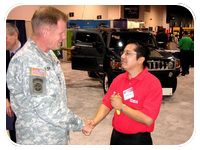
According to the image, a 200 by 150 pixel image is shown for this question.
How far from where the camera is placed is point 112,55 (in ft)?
19.3

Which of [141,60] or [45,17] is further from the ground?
[45,17]

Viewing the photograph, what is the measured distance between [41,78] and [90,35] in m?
5.82

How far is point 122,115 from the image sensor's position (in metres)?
1.98

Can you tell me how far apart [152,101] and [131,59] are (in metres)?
0.42

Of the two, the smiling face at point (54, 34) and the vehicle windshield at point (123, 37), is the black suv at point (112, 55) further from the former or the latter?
the smiling face at point (54, 34)

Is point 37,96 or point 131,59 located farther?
point 131,59

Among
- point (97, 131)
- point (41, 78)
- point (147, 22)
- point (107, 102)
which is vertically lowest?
point (97, 131)

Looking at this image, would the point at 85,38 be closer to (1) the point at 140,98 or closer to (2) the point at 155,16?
(1) the point at 140,98

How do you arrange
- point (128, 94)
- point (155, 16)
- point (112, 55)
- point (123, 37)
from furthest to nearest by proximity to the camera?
point (155, 16)
point (123, 37)
point (112, 55)
point (128, 94)

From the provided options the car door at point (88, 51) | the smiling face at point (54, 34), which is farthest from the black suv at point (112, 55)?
the smiling face at point (54, 34)

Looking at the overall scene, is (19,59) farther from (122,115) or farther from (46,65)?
(122,115)

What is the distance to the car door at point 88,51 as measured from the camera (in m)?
6.60

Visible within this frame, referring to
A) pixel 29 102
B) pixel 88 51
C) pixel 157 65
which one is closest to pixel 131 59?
pixel 29 102
